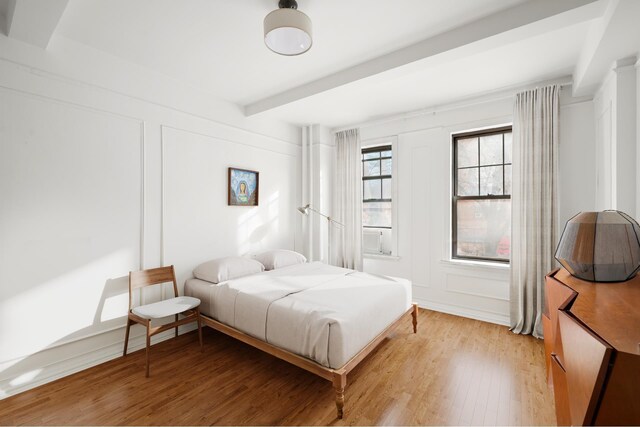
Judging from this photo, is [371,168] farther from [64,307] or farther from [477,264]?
[64,307]

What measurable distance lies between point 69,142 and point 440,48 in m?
3.18

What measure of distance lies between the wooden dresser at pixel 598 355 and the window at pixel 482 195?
9.28 ft

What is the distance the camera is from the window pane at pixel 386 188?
4.59 m

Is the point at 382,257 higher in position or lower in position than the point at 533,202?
lower

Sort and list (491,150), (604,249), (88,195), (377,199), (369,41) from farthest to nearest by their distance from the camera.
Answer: (377,199) → (491,150) → (88,195) → (369,41) → (604,249)

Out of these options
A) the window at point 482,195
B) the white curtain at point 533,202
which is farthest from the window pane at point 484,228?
the white curtain at point 533,202

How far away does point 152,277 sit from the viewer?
3.00 m

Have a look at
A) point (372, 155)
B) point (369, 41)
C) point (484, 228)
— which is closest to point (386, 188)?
point (372, 155)

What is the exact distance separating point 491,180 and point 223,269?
3.41 meters

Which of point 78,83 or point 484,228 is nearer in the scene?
point 78,83

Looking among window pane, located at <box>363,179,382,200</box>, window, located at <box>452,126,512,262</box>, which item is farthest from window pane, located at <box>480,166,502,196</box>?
window pane, located at <box>363,179,382,200</box>

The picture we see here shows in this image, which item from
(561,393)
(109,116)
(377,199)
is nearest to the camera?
(561,393)

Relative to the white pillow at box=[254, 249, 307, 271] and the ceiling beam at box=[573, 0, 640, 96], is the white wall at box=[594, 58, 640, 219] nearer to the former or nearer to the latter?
the ceiling beam at box=[573, 0, 640, 96]

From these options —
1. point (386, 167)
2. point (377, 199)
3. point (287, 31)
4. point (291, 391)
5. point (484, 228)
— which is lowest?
point (291, 391)
